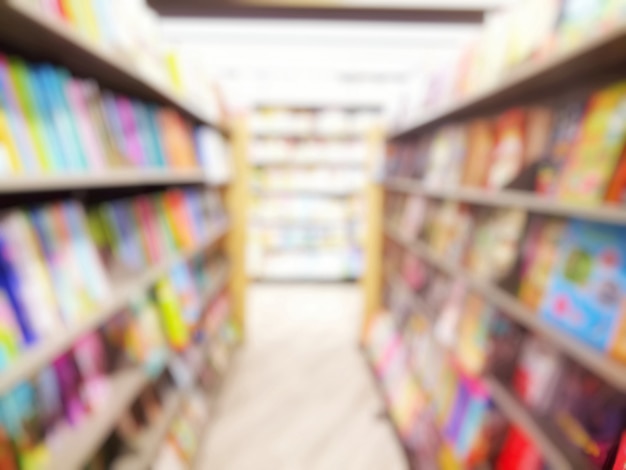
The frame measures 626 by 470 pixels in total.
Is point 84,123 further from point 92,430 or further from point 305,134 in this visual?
point 305,134

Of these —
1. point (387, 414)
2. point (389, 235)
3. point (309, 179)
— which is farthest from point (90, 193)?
point (309, 179)

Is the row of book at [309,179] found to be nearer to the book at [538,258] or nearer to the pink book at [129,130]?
the pink book at [129,130]

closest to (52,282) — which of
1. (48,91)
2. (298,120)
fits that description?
(48,91)

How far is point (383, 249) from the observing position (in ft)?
10.8

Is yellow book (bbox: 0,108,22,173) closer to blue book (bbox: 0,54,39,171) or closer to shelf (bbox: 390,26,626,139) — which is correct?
blue book (bbox: 0,54,39,171)

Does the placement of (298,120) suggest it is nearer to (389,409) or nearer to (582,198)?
(389,409)

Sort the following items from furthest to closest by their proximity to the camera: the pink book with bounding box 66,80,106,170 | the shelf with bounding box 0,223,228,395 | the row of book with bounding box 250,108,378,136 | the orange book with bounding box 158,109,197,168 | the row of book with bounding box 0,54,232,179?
the row of book with bounding box 250,108,378,136 → the orange book with bounding box 158,109,197,168 → the pink book with bounding box 66,80,106,170 → the row of book with bounding box 0,54,232,179 → the shelf with bounding box 0,223,228,395

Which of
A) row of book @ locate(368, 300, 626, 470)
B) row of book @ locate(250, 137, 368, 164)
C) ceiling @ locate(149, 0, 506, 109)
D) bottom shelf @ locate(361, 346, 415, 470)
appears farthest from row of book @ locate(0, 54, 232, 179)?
row of book @ locate(250, 137, 368, 164)

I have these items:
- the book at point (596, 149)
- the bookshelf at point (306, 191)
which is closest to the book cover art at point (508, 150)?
the book at point (596, 149)

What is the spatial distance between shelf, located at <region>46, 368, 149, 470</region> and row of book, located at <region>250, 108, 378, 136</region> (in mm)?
4167

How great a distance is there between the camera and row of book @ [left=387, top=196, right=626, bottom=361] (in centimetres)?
98

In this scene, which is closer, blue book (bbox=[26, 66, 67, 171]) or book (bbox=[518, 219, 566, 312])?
blue book (bbox=[26, 66, 67, 171])

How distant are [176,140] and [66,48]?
0.87 metres

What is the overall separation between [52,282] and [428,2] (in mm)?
2773
